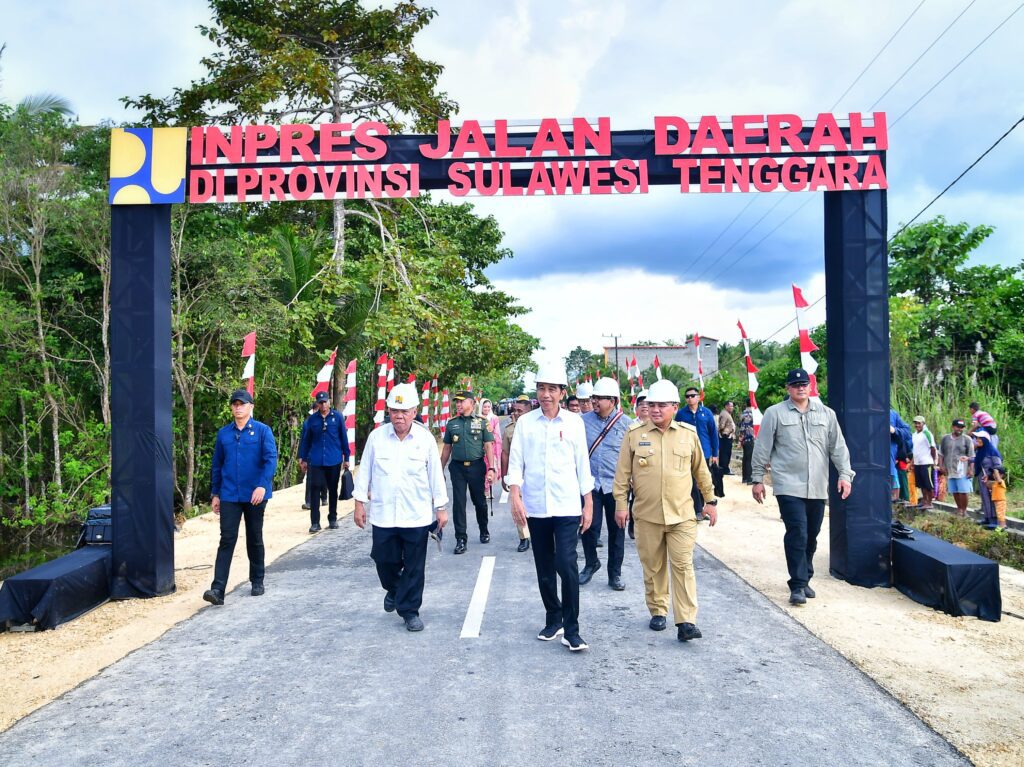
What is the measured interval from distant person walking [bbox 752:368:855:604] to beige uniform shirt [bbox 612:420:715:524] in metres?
1.02

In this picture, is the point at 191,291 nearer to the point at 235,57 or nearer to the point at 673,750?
the point at 235,57

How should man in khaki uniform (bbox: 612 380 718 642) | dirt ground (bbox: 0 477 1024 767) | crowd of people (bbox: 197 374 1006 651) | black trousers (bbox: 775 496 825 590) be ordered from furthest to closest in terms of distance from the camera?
black trousers (bbox: 775 496 825 590) < man in khaki uniform (bbox: 612 380 718 642) < crowd of people (bbox: 197 374 1006 651) < dirt ground (bbox: 0 477 1024 767)

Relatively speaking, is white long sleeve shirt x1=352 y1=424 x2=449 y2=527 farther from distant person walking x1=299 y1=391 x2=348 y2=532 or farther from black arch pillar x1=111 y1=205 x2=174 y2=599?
distant person walking x1=299 y1=391 x2=348 y2=532

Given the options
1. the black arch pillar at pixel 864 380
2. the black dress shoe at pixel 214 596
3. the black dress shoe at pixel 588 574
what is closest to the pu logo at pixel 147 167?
the black dress shoe at pixel 214 596

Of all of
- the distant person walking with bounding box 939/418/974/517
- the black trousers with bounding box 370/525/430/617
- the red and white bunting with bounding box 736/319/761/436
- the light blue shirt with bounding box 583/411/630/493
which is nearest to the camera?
the black trousers with bounding box 370/525/430/617

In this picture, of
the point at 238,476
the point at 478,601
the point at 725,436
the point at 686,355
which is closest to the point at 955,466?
the point at 725,436

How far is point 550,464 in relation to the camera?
18.2ft

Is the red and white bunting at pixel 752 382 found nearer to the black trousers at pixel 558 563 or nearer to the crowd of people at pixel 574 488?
the crowd of people at pixel 574 488

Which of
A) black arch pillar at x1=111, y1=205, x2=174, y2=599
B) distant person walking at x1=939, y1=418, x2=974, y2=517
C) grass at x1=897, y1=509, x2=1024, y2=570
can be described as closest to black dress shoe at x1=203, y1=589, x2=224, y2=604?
black arch pillar at x1=111, y1=205, x2=174, y2=599

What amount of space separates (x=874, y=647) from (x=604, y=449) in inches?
125

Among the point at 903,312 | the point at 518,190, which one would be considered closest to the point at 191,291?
the point at 518,190

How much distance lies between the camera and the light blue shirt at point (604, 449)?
780 centimetres

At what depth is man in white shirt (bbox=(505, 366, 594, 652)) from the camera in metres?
5.45

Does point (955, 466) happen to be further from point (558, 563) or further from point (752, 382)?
point (558, 563)
